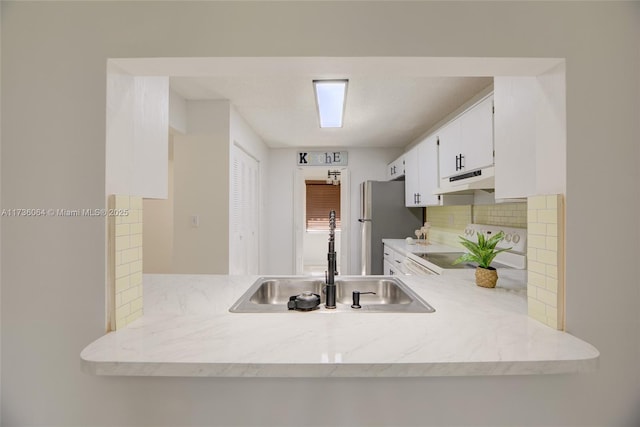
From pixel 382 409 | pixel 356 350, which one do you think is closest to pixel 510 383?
pixel 382 409

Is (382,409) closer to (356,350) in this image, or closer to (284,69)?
(356,350)

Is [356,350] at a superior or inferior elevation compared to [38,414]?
superior

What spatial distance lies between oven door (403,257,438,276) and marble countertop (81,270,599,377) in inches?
43.7

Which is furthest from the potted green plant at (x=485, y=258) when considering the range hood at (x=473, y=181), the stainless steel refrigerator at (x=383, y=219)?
the stainless steel refrigerator at (x=383, y=219)

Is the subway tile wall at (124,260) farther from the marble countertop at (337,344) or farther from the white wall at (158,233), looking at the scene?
the white wall at (158,233)

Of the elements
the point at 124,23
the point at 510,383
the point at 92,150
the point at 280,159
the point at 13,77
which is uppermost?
the point at 280,159

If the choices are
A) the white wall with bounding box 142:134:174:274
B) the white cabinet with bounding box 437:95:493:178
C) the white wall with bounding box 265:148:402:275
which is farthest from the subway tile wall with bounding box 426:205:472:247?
the white wall with bounding box 142:134:174:274

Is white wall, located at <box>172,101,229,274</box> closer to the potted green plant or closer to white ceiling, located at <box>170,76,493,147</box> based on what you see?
white ceiling, located at <box>170,76,493,147</box>

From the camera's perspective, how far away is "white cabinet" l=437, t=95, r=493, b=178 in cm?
201

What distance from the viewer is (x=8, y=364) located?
98 centimetres

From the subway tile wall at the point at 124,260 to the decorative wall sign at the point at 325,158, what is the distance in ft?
13.6

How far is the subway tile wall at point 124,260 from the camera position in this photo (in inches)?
38.2

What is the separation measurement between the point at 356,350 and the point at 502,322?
578mm

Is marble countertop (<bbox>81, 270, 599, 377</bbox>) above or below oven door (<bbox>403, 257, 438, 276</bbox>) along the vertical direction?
above
